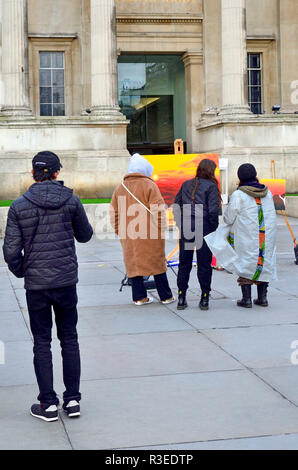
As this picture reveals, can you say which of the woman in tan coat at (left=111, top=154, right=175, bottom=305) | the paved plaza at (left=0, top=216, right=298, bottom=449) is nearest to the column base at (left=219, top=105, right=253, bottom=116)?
the paved plaza at (left=0, top=216, right=298, bottom=449)

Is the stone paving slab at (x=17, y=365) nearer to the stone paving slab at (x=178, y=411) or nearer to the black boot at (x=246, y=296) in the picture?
the stone paving slab at (x=178, y=411)

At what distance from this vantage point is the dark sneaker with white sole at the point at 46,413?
563 cm

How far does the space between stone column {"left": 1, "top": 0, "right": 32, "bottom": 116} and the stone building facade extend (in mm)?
30

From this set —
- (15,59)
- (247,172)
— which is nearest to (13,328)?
(247,172)

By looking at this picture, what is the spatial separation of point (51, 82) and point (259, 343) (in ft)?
70.4

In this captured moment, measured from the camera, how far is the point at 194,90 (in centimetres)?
2820

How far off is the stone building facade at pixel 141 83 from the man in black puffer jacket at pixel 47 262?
1755 centimetres

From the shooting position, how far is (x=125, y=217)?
32.5 feet

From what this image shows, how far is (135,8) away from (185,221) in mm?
19532

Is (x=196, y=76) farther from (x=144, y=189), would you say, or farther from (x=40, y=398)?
(x=40, y=398)

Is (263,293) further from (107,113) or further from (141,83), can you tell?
(141,83)

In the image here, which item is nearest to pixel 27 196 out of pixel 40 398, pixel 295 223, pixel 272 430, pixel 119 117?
pixel 40 398

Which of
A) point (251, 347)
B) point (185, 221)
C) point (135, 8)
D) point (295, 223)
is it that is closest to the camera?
point (251, 347)

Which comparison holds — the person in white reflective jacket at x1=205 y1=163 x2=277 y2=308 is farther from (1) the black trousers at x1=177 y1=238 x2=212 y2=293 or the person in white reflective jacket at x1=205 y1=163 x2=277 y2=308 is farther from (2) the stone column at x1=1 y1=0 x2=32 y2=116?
(2) the stone column at x1=1 y1=0 x2=32 y2=116
